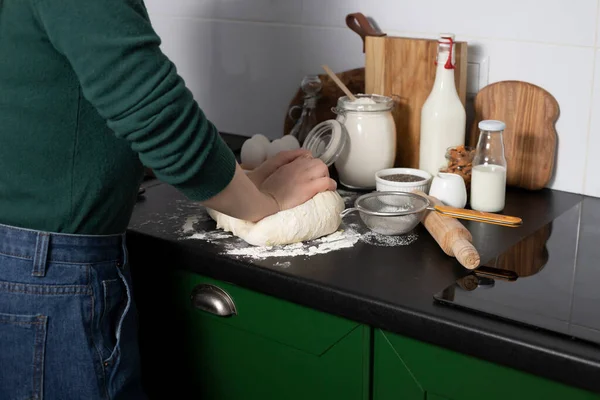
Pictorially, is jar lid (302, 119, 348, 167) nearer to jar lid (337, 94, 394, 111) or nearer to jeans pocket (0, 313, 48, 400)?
jar lid (337, 94, 394, 111)

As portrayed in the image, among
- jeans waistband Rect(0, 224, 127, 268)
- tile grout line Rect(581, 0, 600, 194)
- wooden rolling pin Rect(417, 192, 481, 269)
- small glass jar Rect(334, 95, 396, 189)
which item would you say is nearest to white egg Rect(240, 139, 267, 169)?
small glass jar Rect(334, 95, 396, 189)

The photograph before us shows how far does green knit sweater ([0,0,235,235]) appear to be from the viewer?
916 mm

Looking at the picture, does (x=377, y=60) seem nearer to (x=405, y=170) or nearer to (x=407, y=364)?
(x=405, y=170)

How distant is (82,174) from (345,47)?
0.82 meters

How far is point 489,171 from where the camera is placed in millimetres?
1371

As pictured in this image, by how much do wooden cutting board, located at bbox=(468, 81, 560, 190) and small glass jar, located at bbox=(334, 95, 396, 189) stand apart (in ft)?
0.62

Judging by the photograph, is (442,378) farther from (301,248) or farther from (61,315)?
(61,315)

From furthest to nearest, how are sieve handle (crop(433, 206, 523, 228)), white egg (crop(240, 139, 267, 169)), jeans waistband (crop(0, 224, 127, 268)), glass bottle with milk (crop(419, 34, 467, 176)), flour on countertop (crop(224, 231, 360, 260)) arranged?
white egg (crop(240, 139, 267, 169)) < glass bottle with milk (crop(419, 34, 467, 176)) < sieve handle (crop(433, 206, 523, 228)) < flour on countertop (crop(224, 231, 360, 260)) < jeans waistband (crop(0, 224, 127, 268))

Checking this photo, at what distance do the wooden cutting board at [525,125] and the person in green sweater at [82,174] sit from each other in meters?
0.55

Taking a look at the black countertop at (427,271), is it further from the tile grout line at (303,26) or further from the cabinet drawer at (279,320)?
the tile grout line at (303,26)

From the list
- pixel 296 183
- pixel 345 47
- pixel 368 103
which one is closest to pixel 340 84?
pixel 368 103

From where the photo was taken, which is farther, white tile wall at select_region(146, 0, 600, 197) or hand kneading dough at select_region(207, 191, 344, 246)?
white tile wall at select_region(146, 0, 600, 197)

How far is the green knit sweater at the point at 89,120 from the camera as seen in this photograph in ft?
3.01

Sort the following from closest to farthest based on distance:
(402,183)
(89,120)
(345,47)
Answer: (89,120) < (402,183) < (345,47)
